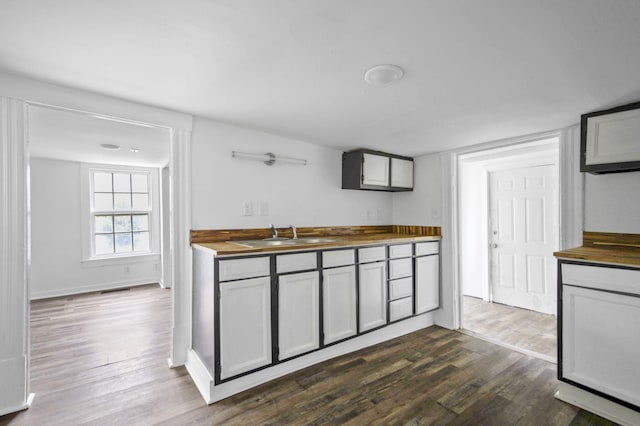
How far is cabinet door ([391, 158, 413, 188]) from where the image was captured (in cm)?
354

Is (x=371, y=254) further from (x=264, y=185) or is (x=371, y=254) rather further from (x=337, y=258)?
(x=264, y=185)

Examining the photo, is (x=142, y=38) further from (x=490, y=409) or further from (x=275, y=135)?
(x=490, y=409)

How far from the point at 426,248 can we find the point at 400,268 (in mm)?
487

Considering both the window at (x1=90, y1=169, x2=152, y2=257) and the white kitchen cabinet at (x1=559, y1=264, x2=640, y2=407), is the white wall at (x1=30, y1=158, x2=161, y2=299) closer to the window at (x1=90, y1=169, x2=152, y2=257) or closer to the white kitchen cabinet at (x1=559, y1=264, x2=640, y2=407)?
the window at (x1=90, y1=169, x2=152, y2=257)

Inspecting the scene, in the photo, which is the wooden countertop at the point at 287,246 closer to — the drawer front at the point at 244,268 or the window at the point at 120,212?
the drawer front at the point at 244,268

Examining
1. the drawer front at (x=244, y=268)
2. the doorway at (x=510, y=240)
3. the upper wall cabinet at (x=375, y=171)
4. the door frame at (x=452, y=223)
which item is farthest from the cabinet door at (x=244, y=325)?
the doorway at (x=510, y=240)

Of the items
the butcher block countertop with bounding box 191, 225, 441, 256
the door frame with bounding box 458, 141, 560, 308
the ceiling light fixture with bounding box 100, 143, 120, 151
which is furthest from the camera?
the door frame with bounding box 458, 141, 560, 308

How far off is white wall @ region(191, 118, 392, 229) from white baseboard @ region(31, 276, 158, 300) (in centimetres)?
344

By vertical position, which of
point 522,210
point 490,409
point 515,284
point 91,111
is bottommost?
point 490,409

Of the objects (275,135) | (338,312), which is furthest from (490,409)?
(275,135)

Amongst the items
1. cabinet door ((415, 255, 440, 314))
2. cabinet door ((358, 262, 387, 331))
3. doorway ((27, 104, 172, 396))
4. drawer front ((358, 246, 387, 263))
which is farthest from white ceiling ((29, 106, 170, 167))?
cabinet door ((415, 255, 440, 314))

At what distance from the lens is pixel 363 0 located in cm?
109

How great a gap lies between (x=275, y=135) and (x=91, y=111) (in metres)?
1.43

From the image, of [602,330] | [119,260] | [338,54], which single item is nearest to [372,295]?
[602,330]
